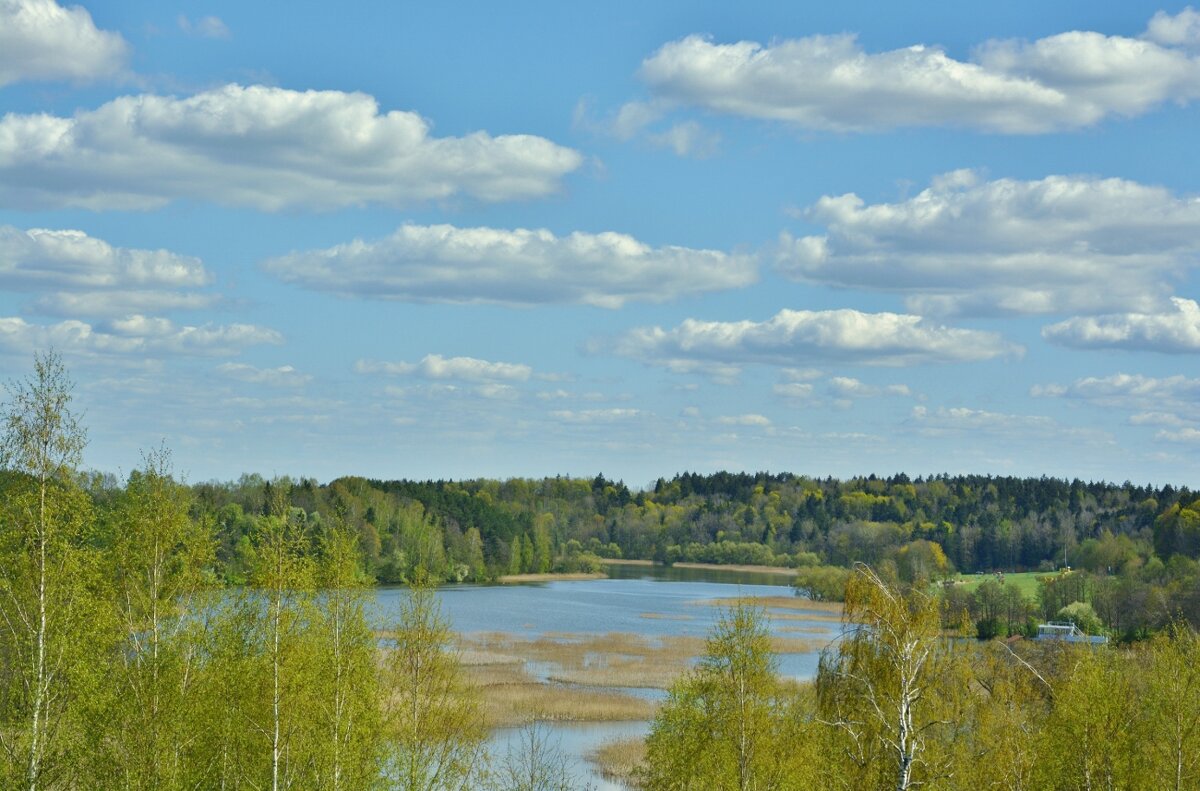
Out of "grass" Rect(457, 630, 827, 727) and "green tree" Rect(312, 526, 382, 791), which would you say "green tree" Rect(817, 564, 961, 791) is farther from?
"grass" Rect(457, 630, 827, 727)

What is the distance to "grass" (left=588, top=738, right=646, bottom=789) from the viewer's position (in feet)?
157

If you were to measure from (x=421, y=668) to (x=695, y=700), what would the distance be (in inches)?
329

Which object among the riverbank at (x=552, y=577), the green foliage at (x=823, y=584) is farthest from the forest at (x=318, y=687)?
the riverbank at (x=552, y=577)

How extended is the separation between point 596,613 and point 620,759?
205 feet

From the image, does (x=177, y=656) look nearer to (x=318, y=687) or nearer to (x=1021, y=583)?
(x=318, y=687)

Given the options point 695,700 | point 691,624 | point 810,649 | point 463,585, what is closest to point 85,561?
point 695,700

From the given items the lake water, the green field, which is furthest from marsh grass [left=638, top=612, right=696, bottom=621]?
the green field

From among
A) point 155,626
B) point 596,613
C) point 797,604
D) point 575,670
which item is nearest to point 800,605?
point 797,604

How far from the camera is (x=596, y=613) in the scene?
113m

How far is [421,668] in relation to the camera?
97.6 feet

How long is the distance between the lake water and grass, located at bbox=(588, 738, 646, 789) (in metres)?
0.47

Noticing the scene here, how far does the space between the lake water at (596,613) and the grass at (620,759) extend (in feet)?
1.53

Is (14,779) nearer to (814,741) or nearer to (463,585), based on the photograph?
→ (814,741)

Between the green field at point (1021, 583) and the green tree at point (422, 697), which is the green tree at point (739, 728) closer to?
the green tree at point (422, 697)
